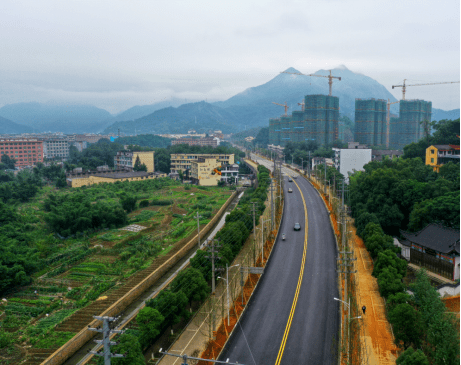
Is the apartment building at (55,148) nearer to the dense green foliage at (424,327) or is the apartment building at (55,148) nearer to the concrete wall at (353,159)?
the concrete wall at (353,159)

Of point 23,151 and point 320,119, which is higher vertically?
point 320,119

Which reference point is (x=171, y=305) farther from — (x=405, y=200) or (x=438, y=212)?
(x=405, y=200)

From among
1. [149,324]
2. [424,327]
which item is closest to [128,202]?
[149,324]

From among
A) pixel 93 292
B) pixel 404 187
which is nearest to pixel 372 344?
pixel 93 292

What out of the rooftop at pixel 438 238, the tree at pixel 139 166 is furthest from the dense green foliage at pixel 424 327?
the tree at pixel 139 166

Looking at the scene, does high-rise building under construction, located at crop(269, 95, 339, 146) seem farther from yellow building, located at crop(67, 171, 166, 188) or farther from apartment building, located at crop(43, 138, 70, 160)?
apartment building, located at crop(43, 138, 70, 160)

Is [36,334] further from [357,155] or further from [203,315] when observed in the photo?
[357,155]
